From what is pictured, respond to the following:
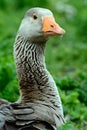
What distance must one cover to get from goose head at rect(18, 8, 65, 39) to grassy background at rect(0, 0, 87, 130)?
42.6 inches

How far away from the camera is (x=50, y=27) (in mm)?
8039

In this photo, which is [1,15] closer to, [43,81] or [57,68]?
[57,68]

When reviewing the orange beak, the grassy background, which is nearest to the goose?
the orange beak

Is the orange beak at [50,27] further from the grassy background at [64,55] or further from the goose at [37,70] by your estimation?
the grassy background at [64,55]

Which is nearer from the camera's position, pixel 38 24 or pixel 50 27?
pixel 50 27

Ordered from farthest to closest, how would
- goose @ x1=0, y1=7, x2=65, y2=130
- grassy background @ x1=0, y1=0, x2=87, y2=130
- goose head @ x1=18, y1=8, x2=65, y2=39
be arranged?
grassy background @ x1=0, y1=0, x2=87, y2=130
goose head @ x1=18, y1=8, x2=65, y2=39
goose @ x1=0, y1=7, x2=65, y2=130

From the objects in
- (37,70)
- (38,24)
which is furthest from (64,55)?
(38,24)

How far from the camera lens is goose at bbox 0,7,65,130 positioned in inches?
310

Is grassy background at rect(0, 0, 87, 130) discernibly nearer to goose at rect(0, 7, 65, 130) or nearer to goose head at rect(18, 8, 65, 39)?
goose at rect(0, 7, 65, 130)

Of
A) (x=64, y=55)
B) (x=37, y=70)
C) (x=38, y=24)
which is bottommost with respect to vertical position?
(x=64, y=55)

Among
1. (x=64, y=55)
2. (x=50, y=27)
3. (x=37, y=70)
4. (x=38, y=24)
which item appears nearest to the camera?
(x=50, y=27)

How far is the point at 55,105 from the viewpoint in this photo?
8.16m

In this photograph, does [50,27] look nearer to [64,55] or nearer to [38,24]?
[38,24]

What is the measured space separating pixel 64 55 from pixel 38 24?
5.15 metres
